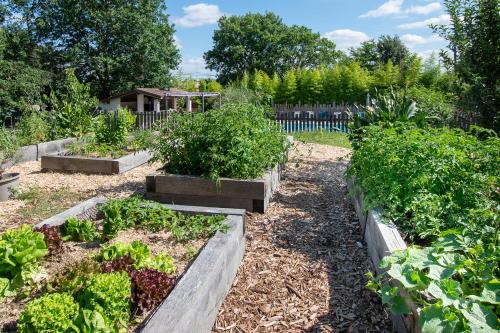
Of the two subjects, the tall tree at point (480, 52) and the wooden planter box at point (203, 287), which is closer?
the wooden planter box at point (203, 287)

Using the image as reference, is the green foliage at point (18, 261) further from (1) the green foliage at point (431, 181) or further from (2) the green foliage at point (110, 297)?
(1) the green foliage at point (431, 181)

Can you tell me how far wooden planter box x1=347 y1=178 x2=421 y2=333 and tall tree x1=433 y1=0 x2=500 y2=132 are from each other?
153 inches

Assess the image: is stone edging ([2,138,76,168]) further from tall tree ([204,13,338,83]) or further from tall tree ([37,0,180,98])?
tall tree ([204,13,338,83])

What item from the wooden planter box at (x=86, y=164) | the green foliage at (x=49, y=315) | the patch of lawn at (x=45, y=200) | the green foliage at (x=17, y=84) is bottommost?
the patch of lawn at (x=45, y=200)

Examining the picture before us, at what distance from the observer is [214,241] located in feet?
11.2

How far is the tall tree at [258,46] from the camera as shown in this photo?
55344 mm

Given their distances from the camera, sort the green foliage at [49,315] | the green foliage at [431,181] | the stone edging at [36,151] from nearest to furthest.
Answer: the green foliage at [49,315], the green foliage at [431,181], the stone edging at [36,151]

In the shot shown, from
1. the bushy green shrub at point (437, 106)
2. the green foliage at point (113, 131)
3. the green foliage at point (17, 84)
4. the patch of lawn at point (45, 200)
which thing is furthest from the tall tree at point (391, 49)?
the patch of lawn at point (45, 200)

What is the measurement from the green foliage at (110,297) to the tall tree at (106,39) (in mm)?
32748

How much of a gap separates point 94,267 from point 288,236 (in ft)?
7.36

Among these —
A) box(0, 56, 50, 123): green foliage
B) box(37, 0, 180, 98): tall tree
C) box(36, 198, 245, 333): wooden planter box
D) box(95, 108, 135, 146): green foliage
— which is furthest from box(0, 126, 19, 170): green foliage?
box(37, 0, 180, 98): tall tree

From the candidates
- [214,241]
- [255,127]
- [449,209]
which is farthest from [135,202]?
[449,209]

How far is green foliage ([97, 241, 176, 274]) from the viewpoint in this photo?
118 inches

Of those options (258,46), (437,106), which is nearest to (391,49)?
(258,46)
